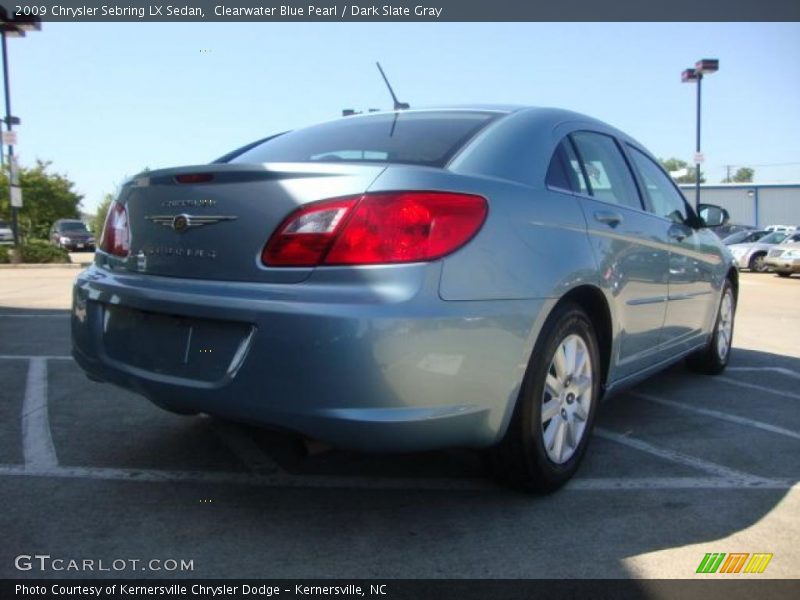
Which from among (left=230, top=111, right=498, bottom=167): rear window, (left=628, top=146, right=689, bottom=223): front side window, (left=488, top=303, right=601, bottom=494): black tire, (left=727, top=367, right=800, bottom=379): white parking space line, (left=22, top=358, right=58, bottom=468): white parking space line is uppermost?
(left=230, top=111, right=498, bottom=167): rear window

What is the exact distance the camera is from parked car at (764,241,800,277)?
17.2 metres

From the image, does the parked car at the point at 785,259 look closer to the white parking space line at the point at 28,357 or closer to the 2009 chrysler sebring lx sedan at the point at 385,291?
the 2009 chrysler sebring lx sedan at the point at 385,291

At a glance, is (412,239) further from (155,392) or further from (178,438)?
(178,438)

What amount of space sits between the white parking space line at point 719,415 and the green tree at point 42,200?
34682mm

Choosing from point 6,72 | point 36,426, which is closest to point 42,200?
point 6,72

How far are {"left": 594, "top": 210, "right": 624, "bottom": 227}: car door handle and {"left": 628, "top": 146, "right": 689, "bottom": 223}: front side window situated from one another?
733 millimetres

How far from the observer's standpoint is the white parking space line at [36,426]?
10.1ft

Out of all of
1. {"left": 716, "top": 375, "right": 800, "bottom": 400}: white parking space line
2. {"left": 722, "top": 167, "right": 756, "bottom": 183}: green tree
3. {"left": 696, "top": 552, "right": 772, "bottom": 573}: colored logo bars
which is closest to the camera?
{"left": 696, "top": 552, "right": 772, "bottom": 573}: colored logo bars

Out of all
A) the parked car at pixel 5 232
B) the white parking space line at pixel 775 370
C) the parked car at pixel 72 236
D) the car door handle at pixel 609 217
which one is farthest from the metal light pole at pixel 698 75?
the parked car at pixel 5 232

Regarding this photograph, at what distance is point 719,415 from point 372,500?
238cm

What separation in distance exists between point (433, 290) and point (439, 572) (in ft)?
2.90

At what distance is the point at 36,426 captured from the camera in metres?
3.56

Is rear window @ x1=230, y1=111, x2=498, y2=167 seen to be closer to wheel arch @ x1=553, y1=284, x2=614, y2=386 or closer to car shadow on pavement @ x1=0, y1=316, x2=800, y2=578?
wheel arch @ x1=553, y1=284, x2=614, y2=386

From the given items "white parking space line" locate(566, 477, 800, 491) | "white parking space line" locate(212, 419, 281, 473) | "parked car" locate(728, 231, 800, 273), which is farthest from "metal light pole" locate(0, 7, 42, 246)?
"parked car" locate(728, 231, 800, 273)
